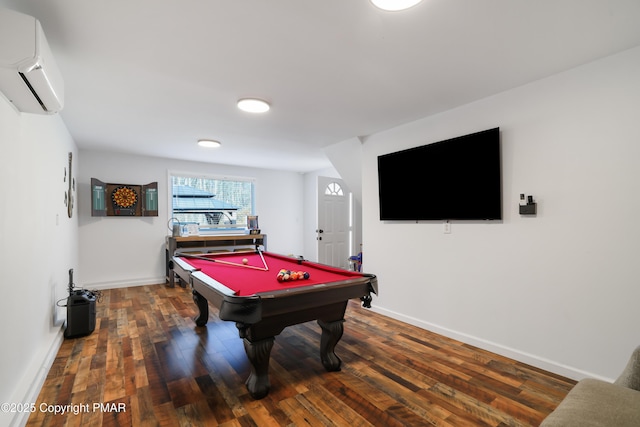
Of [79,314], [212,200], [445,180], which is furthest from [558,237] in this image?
[212,200]

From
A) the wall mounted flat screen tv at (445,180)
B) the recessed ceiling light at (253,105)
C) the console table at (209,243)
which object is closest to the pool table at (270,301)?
the wall mounted flat screen tv at (445,180)

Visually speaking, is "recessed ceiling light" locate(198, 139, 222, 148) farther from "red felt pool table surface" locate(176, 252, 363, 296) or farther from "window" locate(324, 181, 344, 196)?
"window" locate(324, 181, 344, 196)

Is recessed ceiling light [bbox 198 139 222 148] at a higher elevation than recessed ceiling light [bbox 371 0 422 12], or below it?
higher

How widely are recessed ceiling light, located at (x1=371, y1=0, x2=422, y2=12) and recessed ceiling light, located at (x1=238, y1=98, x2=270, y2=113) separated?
5.01 ft

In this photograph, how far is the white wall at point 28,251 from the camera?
168 cm

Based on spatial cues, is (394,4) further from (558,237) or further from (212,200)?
(212,200)

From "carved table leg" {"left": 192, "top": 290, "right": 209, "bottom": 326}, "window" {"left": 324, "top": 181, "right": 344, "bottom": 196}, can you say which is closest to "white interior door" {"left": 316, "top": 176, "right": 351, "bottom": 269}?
"window" {"left": 324, "top": 181, "right": 344, "bottom": 196}

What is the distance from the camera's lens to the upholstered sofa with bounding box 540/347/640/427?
1066 mm

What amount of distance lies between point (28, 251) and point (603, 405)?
10.9 feet

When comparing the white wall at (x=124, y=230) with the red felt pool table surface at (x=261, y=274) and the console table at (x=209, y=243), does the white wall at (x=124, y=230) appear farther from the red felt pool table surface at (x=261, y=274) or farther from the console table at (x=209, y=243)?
the red felt pool table surface at (x=261, y=274)

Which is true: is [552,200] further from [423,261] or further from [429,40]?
[429,40]

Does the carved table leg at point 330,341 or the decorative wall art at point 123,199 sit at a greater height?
the decorative wall art at point 123,199

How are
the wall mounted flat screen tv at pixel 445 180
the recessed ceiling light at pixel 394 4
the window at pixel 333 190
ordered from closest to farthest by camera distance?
the recessed ceiling light at pixel 394 4 → the wall mounted flat screen tv at pixel 445 180 → the window at pixel 333 190

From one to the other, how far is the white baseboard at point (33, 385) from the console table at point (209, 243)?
2671 mm
